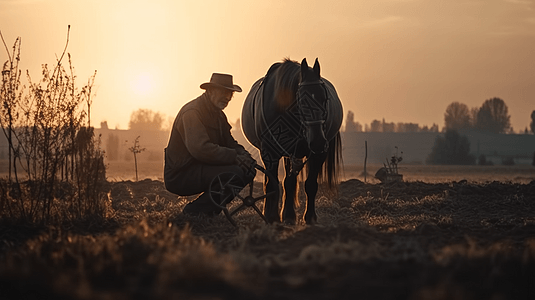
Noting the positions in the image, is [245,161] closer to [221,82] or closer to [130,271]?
[221,82]

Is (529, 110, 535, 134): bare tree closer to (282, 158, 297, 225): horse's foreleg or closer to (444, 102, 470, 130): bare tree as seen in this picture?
(444, 102, 470, 130): bare tree

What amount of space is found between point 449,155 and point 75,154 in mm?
72761

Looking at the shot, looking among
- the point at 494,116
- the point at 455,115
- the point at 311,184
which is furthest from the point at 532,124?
the point at 311,184

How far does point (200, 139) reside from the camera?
7355mm

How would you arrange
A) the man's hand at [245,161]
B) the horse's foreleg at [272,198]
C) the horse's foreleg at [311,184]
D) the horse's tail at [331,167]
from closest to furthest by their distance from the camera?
the man's hand at [245,161], the horse's foreleg at [272,198], the horse's foreleg at [311,184], the horse's tail at [331,167]

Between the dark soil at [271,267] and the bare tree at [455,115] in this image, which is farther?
the bare tree at [455,115]

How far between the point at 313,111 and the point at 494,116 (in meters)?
137

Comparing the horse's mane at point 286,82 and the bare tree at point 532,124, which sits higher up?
the bare tree at point 532,124

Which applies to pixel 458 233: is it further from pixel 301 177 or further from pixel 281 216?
pixel 301 177

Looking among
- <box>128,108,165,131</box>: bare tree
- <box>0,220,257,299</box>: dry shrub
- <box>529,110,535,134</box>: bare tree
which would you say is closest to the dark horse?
<box>0,220,257,299</box>: dry shrub

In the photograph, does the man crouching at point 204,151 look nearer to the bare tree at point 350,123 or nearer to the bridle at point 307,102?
the bridle at point 307,102

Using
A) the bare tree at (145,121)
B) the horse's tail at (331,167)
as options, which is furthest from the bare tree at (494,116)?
the horse's tail at (331,167)

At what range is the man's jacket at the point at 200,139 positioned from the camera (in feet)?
24.2

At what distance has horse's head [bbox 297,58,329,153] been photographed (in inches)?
276
